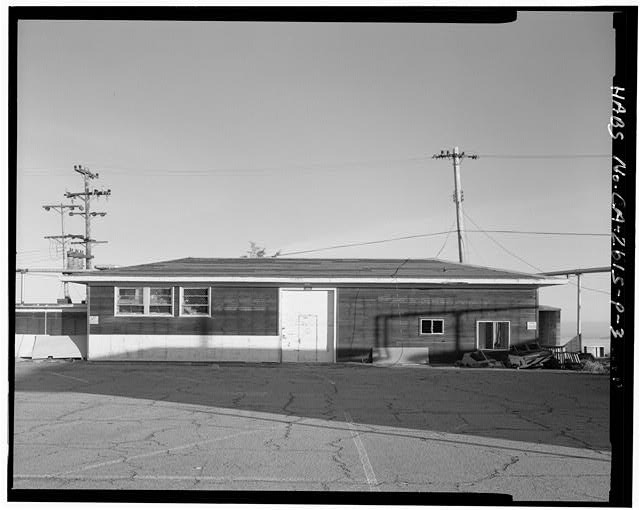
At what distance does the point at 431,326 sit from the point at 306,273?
17.8ft

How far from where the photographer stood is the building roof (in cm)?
2798

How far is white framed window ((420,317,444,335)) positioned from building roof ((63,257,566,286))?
61.2 inches

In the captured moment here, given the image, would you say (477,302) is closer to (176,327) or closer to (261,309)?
(261,309)

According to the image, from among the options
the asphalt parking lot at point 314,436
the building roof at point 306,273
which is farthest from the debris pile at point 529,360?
the asphalt parking lot at point 314,436

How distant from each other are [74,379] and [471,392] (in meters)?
10.9

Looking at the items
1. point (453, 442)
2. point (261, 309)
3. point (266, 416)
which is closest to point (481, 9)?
point (453, 442)

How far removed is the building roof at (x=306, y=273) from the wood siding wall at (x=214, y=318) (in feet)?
1.63

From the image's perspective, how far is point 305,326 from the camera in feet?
93.0

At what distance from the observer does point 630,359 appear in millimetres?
6648

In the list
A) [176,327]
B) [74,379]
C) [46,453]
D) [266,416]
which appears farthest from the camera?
[176,327]

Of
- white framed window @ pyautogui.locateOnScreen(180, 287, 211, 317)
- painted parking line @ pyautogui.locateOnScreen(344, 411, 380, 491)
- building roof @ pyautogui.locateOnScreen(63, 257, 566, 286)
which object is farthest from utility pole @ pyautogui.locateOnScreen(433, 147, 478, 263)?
painted parking line @ pyautogui.locateOnScreen(344, 411, 380, 491)

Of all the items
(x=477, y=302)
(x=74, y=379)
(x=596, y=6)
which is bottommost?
(x=74, y=379)

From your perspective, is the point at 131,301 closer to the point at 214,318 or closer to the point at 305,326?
the point at 214,318

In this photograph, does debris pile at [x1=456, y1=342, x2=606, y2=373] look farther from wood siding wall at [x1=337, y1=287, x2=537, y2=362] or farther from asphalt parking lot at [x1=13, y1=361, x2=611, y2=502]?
asphalt parking lot at [x1=13, y1=361, x2=611, y2=502]
